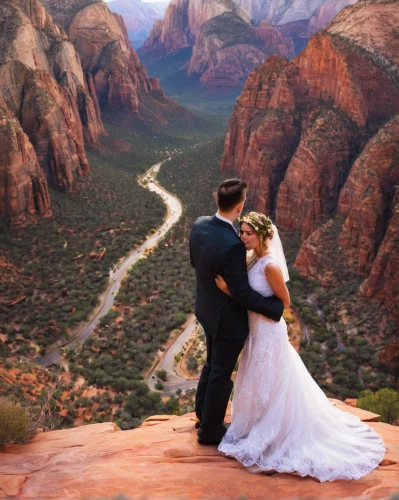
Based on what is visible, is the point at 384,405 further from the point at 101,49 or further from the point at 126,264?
the point at 101,49

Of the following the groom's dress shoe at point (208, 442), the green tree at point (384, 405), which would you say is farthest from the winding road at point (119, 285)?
the groom's dress shoe at point (208, 442)

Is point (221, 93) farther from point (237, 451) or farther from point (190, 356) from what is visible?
point (237, 451)

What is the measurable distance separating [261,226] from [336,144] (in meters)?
37.1

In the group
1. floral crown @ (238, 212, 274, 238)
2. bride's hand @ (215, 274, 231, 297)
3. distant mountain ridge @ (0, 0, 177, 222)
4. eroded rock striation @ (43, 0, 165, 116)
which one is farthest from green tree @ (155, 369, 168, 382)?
eroded rock striation @ (43, 0, 165, 116)

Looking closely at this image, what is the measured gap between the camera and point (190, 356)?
1134 inches

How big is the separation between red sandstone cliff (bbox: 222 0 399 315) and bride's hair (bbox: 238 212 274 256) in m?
22.9

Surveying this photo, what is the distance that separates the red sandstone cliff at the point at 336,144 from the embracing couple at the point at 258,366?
71.8 ft

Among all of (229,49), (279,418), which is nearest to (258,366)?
(279,418)

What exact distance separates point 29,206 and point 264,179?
84.3 feet

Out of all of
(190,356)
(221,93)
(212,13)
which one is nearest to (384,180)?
(190,356)

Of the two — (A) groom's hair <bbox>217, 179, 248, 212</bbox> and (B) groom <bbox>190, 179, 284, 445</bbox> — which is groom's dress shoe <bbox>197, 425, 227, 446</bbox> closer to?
(B) groom <bbox>190, 179, 284, 445</bbox>

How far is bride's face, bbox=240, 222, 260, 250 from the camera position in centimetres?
641

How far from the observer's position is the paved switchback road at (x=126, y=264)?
30005 millimetres

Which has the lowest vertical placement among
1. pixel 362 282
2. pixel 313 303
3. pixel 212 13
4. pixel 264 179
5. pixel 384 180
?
pixel 313 303
